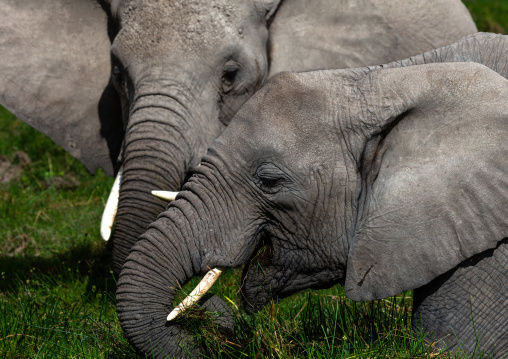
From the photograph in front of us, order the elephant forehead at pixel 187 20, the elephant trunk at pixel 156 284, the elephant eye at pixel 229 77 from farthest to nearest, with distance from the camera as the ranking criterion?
the elephant eye at pixel 229 77 → the elephant forehead at pixel 187 20 → the elephant trunk at pixel 156 284

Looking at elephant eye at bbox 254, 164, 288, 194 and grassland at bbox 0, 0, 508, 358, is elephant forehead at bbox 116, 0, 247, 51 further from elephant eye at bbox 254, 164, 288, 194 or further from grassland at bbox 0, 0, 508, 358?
elephant eye at bbox 254, 164, 288, 194

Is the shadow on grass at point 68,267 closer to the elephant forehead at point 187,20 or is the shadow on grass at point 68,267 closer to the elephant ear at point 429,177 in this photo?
the elephant forehead at point 187,20

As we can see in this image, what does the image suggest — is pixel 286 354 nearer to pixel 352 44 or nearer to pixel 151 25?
pixel 151 25

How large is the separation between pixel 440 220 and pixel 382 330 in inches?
30.6

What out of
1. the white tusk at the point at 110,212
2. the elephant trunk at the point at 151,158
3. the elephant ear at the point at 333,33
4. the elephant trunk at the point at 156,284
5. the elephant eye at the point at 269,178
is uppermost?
the elephant eye at the point at 269,178

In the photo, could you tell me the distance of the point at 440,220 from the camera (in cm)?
349

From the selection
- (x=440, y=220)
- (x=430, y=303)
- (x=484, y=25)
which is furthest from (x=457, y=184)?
(x=484, y=25)

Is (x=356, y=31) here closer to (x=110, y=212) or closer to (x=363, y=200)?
(x=110, y=212)

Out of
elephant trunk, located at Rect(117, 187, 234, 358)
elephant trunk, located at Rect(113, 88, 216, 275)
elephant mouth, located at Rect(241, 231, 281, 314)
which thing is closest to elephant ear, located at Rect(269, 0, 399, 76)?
elephant trunk, located at Rect(113, 88, 216, 275)

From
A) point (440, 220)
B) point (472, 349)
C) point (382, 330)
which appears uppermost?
point (440, 220)

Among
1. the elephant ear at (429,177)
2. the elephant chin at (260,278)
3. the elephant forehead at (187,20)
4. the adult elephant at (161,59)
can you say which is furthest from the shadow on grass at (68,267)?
the elephant ear at (429,177)

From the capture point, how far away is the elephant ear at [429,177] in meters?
3.46

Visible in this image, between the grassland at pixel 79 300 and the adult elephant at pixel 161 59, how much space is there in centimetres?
52

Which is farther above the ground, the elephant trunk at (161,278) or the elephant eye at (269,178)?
the elephant eye at (269,178)
